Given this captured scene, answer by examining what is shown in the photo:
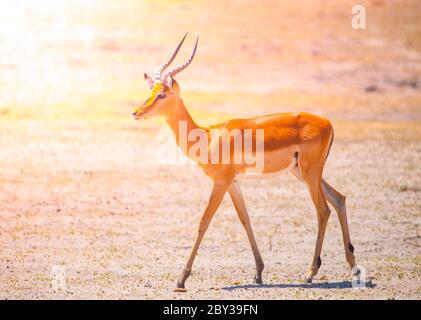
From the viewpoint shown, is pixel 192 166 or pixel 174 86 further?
pixel 192 166

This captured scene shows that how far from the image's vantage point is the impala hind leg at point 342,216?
34.6ft

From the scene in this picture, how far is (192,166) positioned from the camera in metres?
17.7

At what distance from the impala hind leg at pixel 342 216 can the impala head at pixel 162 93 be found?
70.3 inches

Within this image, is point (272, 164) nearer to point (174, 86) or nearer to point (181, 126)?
point (181, 126)

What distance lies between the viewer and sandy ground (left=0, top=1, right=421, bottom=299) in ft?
36.1

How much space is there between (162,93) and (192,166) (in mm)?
7500

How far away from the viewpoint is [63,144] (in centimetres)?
1912

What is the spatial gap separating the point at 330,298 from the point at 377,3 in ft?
93.6

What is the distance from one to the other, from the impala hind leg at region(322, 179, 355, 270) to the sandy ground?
26 centimetres

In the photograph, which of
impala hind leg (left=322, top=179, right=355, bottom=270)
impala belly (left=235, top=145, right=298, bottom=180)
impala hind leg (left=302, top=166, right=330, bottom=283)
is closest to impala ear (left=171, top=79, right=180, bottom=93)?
impala belly (left=235, top=145, right=298, bottom=180)

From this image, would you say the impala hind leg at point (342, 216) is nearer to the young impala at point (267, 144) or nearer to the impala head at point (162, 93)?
the young impala at point (267, 144)

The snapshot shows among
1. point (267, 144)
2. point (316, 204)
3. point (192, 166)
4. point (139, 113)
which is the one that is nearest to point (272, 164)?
point (267, 144)

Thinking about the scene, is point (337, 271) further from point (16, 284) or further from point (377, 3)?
point (377, 3)
